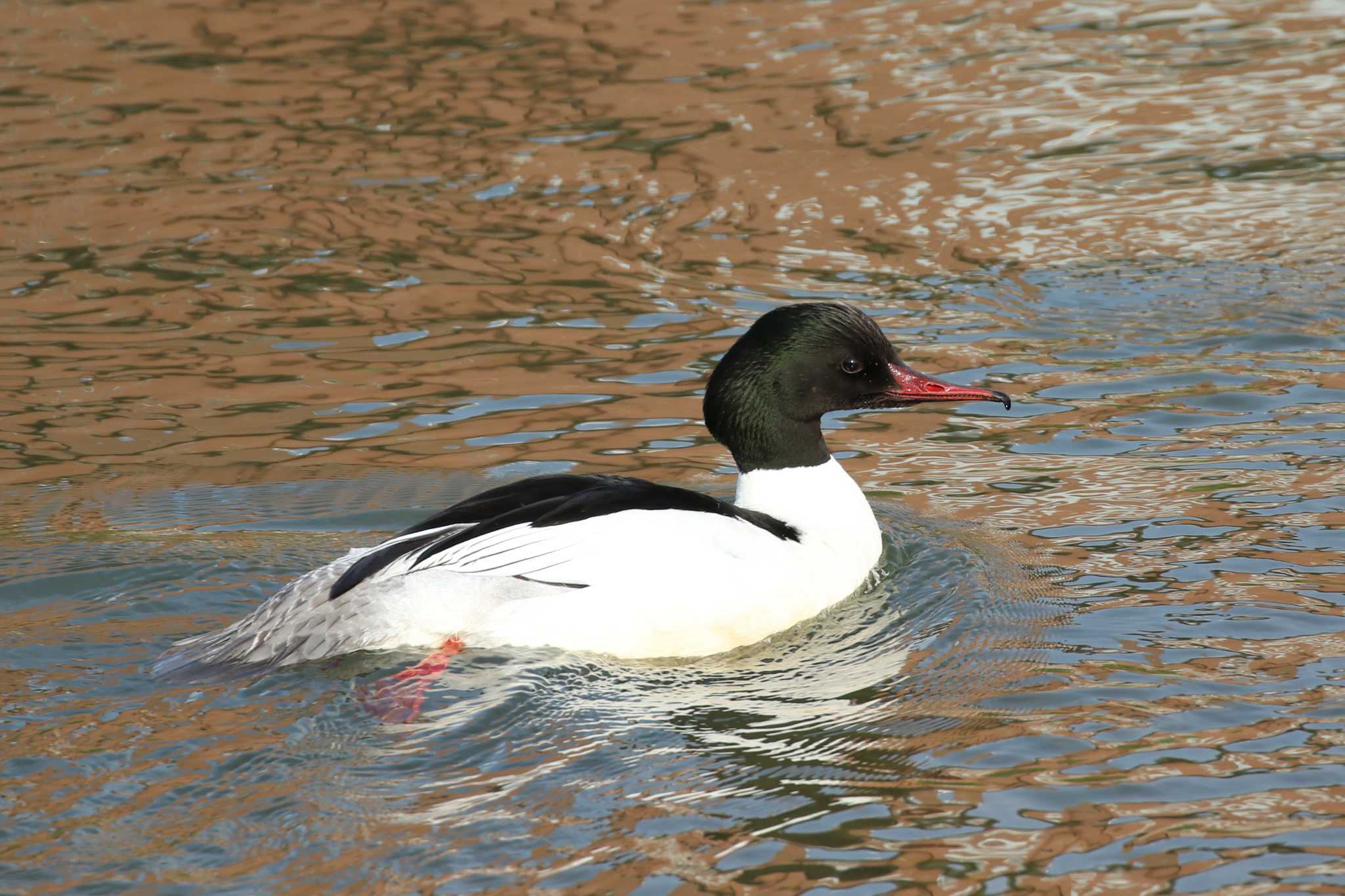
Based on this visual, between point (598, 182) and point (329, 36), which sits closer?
point (598, 182)

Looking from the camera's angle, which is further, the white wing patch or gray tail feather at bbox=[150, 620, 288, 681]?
the white wing patch

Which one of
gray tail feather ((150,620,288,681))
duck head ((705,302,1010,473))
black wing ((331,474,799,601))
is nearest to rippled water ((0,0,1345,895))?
gray tail feather ((150,620,288,681))

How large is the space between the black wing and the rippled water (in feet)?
1.46

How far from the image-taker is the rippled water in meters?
4.57

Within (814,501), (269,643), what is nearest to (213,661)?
(269,643)

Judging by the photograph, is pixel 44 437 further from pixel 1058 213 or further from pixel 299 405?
pixel 1058 213

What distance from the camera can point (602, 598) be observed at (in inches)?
223

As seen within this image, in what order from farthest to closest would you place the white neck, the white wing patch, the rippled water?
the white neck < the white wing patch < the rippled water

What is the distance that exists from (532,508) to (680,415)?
243cm

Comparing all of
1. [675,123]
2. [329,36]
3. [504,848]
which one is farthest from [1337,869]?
[329,36]

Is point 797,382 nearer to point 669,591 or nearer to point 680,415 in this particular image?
point 669,591

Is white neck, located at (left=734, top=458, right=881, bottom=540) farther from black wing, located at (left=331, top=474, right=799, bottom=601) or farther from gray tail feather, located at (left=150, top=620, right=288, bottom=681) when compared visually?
gray tail feather, located at (left=150, top=620, right=288, bottom=681)

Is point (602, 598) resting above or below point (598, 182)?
below

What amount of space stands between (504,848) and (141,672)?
177 centimetres
